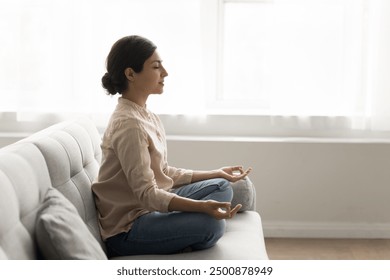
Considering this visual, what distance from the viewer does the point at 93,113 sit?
422 centimetres

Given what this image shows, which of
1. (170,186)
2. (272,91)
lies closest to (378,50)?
(272,91)

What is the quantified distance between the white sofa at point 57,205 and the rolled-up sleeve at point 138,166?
170mm

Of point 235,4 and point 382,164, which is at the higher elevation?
point 235,4

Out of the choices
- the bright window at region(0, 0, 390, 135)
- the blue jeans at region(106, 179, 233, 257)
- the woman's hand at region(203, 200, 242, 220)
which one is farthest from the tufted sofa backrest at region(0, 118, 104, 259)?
the bright window at region(0, 0, 390, 135)

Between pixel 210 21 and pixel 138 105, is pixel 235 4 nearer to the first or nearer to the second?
pixel 210 21

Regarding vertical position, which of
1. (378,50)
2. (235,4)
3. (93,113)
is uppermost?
(235,4)

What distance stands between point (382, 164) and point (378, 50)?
654mm

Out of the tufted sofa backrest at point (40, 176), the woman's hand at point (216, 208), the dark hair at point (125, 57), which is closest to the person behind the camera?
the tufted sofa backrest at point (40, 176)

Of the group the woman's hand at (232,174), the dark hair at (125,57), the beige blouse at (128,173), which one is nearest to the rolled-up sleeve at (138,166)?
the beige blouse at (128,173)

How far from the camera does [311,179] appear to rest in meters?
4.27

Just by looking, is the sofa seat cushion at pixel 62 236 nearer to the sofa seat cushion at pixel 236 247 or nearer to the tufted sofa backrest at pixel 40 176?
the tufted sofa backrest at pixel 40 176

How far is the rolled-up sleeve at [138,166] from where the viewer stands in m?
2.36
